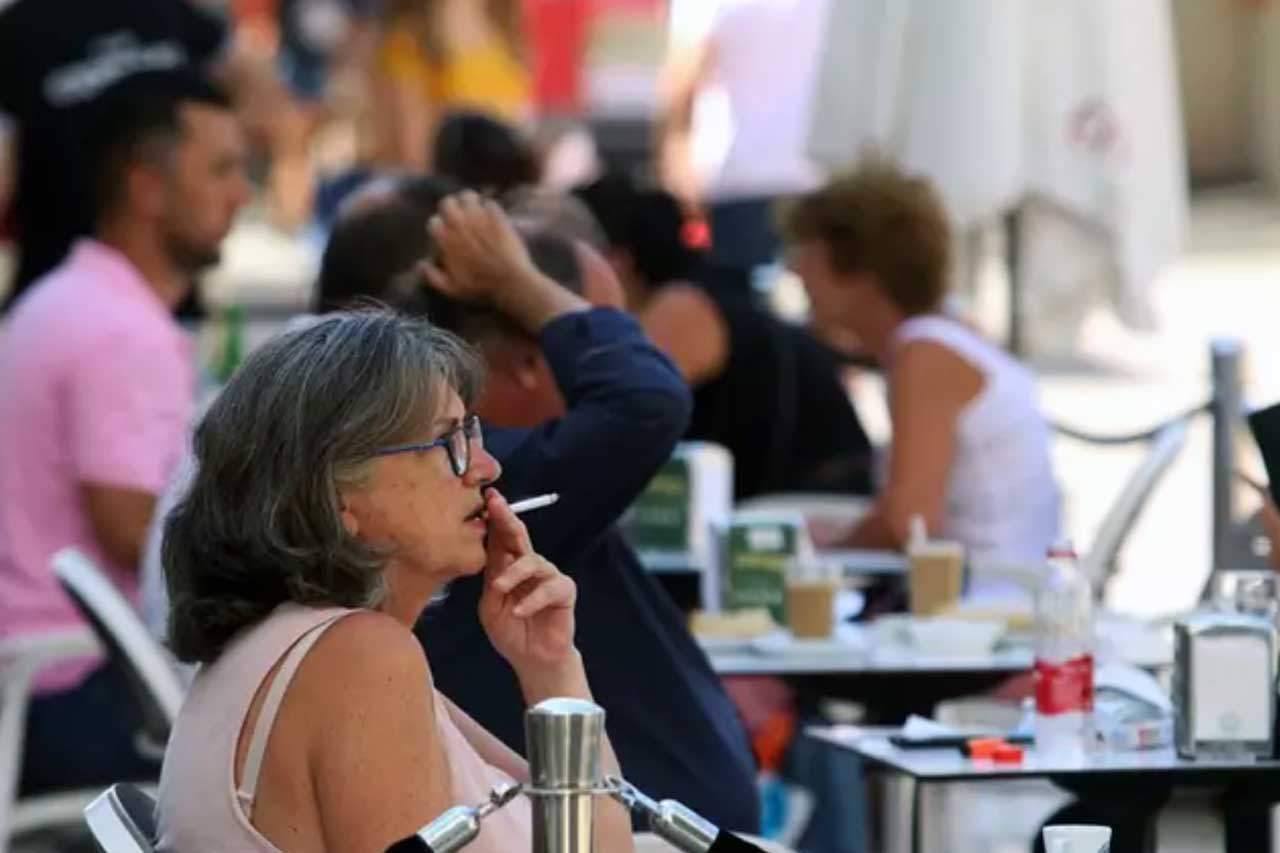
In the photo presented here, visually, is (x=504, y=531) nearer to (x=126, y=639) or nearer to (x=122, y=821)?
(x=122, y=821)

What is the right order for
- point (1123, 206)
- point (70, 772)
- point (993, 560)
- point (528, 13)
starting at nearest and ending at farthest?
point (70, 772) < point (993, 560) < point (1123, 206) < point (528, 13)

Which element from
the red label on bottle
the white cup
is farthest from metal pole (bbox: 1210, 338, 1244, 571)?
the white cup

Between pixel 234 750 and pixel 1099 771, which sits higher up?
pixel 234 750

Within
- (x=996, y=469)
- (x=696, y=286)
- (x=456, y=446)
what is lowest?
(x=996, y=469)

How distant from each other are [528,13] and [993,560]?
9.70m

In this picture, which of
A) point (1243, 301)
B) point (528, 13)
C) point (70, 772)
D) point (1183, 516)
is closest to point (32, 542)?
point (70, 772)

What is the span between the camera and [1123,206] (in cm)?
780

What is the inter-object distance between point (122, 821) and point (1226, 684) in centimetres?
151

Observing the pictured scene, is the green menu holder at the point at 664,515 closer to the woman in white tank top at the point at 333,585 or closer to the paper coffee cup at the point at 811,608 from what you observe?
the paper coffee cup at the point at 811,608

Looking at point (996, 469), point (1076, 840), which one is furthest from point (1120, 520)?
point (1076, 840)

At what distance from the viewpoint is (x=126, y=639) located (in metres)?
4.79

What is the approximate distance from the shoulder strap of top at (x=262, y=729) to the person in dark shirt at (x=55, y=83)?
4.84 metres

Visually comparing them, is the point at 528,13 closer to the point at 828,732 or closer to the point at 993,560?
the point at 993,560

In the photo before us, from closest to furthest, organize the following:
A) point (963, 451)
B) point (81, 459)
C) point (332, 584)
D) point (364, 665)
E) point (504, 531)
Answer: point (364, 665), point (332, 584), point (504, 531), point (81, 459), point (963, 451)
